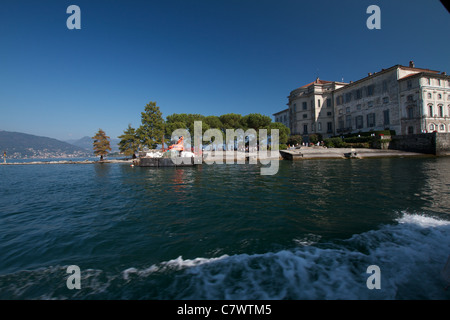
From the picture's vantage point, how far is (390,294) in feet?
9.68

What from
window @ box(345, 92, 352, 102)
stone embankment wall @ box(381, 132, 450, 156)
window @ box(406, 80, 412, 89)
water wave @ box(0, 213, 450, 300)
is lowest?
water wave @ box(0, 213, 450, 300)

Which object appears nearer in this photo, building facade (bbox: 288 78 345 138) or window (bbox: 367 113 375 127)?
window (bbox: 367 113 375 127)

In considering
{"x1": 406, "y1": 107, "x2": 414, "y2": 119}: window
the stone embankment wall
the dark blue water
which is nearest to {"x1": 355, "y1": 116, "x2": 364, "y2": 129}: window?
{"x1": 406, "y1": 107, "x2": 414, "y2": 119}: window

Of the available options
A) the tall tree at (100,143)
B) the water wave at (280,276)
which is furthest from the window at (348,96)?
the tall tree at (100,143)

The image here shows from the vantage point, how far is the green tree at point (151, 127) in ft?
180

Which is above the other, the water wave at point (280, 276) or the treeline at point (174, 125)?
the treeline at point (174, 125)

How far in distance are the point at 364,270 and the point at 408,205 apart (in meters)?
6.32

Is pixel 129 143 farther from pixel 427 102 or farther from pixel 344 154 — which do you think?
pixel 427 102

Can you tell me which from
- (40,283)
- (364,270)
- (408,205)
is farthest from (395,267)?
(40,283)

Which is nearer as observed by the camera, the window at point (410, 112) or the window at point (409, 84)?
the window at point (409, 84)

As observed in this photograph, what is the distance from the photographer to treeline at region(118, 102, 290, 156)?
47.9 metres

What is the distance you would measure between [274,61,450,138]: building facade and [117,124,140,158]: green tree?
50043mm

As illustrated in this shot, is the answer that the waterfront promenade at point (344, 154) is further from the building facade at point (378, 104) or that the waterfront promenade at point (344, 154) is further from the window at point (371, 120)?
the window at point (371, 120)

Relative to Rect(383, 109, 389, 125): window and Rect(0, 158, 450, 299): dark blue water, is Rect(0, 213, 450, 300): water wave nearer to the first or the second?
Rect(0, 158, 450, 299): dark blue water
